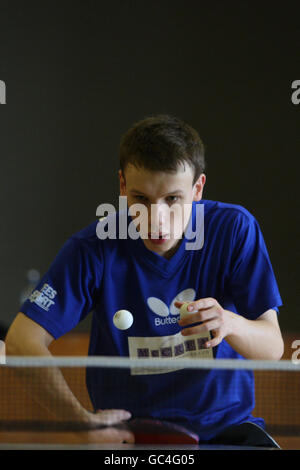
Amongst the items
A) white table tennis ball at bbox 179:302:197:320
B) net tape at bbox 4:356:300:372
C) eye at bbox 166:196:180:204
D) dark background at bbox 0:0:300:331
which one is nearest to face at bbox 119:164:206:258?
eye at bbox 166:196:180:204

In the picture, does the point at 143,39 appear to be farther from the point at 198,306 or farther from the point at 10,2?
the point at 198,306

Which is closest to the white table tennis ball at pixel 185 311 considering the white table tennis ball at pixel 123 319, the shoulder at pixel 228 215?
the white table tennis ball at pixel 123 319

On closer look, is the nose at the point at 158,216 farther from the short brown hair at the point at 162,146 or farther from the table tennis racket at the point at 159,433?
the table tennis racket at the point at 159,433

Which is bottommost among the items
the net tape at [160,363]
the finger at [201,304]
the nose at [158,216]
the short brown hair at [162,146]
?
the net tape at [160,363]

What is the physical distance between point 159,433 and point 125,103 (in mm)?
4331

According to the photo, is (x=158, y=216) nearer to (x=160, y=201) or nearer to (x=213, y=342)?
(x=160, y=201)

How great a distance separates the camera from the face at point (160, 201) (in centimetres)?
134

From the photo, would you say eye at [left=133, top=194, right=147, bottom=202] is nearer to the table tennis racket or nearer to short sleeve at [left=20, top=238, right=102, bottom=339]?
short sleeve at [left=20, top=238, right=102, bottom=339]

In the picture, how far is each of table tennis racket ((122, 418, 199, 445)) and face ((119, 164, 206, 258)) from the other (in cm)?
43

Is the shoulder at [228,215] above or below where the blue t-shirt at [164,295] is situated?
above

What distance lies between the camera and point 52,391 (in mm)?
1199

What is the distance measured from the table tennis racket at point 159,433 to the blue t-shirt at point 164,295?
107 millimetres

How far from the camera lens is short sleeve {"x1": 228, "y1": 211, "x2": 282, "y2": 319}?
53.5 inches

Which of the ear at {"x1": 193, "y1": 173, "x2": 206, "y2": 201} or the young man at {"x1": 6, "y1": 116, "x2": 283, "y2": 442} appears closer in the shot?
the young man at {"x1": 6, "y1": 116, "x2": 283, "y2": 442}
